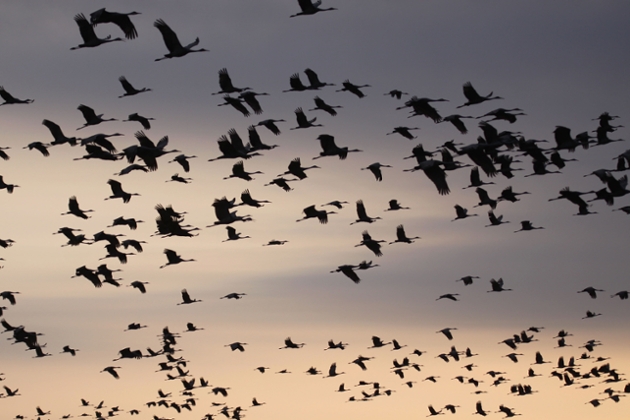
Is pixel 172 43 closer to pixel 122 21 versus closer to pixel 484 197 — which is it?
pixel 122 21

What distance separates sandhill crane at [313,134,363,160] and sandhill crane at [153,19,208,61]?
10.8m

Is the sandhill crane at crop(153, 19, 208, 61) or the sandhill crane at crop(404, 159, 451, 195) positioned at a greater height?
the sandhill crane at crop(153, 19, 208, 61)

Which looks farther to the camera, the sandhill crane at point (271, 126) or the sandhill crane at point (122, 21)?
the sandhill crane at point (271, 126)

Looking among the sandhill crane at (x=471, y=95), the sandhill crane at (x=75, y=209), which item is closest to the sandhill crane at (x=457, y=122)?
the sandhill crane at (x=471, y=95)

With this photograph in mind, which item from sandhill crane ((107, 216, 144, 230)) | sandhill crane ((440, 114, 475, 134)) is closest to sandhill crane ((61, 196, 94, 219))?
sandhill crane ((107, 216, 144, 230))

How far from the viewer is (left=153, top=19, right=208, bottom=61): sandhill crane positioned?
156 feet

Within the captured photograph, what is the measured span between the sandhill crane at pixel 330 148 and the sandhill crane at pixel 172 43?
10.8 metres

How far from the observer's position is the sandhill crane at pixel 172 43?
A: 47500 mm

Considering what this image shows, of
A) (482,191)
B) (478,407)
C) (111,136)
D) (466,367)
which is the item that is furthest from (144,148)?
(478,407)

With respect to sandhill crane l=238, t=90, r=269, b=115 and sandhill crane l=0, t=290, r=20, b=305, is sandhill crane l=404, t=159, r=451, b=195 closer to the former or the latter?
sandhill crane l=238, t=90, r=269, b=115

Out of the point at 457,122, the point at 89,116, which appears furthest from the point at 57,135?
the point at 457,122

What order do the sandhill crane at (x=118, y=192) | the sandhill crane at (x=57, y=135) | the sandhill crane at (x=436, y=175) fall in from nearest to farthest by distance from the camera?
the sandhill crane at (x=436, y=175), the sandhill crane at (x=57, y=135), the sandhill crane at (x=118, y=192)

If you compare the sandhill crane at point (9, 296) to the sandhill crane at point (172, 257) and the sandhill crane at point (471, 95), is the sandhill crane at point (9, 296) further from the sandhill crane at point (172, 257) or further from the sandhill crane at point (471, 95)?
the sandhill crane at point (471, 95)

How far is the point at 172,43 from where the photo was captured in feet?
159
